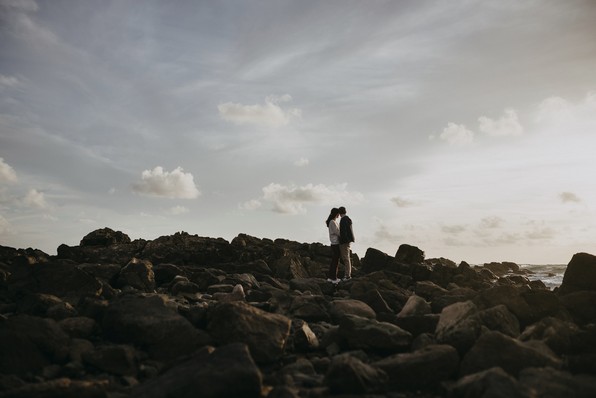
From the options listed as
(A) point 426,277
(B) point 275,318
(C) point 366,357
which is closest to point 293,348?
(B) point 275,318

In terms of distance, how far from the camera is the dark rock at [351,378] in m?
5.62

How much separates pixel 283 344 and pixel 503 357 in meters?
3.29

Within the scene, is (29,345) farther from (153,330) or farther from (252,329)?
(252,329)

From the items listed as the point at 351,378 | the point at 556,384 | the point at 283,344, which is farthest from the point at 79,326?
the point at 556,384

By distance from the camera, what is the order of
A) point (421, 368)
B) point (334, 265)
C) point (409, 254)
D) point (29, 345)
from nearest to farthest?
point (421, 368), point (29, 345), point (334, 265), point (409, 254)

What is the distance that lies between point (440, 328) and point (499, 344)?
4.66 ft

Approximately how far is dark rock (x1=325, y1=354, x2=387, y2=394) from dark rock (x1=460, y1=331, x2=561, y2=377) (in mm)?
1485

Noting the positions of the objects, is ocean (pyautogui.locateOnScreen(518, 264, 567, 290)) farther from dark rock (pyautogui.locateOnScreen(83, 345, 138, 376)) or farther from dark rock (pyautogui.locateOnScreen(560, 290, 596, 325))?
dark rock (pyautogui.locateOnScreen(83, 345, 138, 376))

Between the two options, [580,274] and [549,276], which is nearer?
[580,274]

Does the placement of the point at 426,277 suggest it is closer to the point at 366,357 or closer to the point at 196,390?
the point at 366,357

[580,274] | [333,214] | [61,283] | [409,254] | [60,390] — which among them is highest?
[333,214]

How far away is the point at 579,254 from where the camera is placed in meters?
12.5

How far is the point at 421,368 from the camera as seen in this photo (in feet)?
20.4

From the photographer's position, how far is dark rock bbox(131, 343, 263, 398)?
5.19 meters
